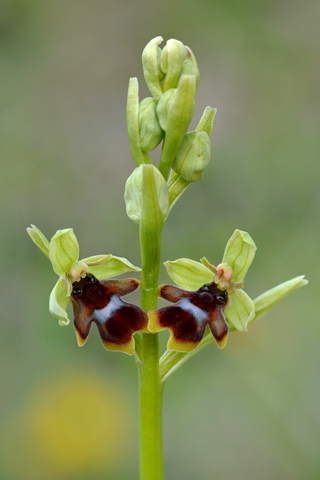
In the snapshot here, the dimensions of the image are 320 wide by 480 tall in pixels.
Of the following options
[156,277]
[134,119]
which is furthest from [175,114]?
[156,277]

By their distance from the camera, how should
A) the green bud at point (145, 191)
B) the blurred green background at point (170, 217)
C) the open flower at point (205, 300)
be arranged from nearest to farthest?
the green bud at point (145, 191) < the open flower at point (205, 300) < the blurred green background at point (170, 217)

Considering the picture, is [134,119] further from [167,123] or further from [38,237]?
[38,237]

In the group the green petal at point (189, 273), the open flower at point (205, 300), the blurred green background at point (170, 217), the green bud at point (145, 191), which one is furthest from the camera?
the blurred green background at point (170, 217)

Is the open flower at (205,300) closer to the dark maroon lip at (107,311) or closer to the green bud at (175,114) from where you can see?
the dark maroon lip at (107,311)

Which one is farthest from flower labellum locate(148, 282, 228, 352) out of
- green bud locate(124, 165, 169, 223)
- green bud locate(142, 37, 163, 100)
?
green bud locate(142, 37, 163, 100)

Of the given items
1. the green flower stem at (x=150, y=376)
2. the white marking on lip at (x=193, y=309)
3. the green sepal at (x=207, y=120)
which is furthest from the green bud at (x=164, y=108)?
the white marking on lip at (x=193, y=309)

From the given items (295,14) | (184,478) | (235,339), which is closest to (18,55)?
(295,14)
